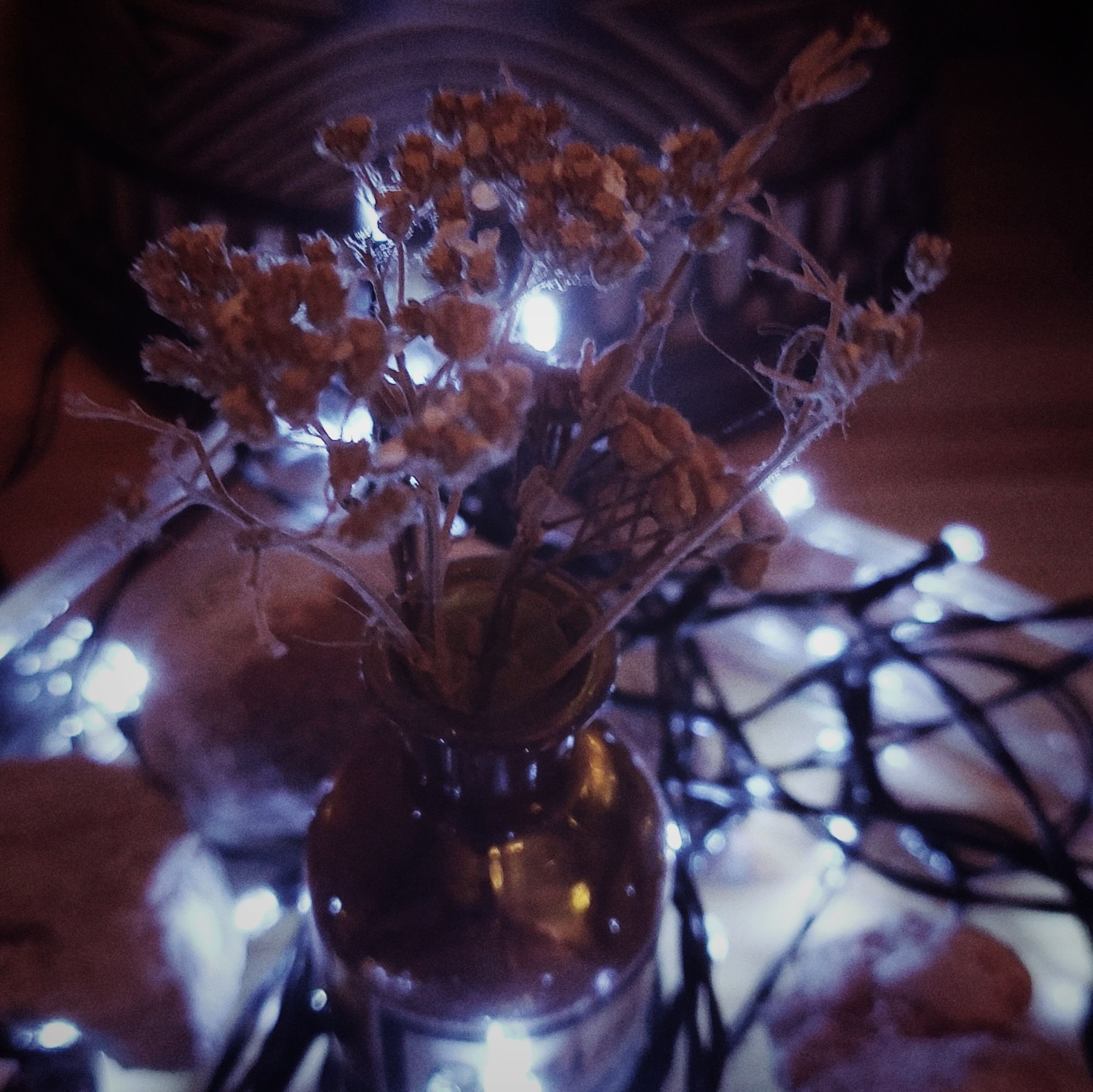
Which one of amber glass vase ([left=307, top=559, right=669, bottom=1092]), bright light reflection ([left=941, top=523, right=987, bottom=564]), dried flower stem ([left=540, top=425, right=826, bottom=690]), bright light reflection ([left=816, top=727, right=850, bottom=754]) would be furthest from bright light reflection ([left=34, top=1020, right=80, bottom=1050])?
bright light reflection ([left=941, top=523, right=987, bottom=564])

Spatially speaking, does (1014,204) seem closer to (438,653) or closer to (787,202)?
(787,202)

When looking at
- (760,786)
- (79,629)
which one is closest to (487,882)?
(760,786)

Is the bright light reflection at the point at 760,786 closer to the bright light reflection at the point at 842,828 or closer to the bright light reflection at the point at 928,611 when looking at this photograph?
the bright light reflection at the point at 842,828

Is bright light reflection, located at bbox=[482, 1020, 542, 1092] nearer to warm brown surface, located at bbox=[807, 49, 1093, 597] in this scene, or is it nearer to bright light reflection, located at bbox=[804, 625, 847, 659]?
bright light reflection, located at bbox=[804, 625, 847, 659]

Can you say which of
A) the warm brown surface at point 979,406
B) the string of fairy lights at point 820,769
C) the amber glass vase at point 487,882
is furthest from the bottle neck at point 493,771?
the warm brown surface at point 979,406

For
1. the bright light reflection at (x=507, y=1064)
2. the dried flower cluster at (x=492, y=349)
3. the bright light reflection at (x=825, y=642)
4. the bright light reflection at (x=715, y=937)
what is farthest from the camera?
the bright light reflection at (x=825, y=642)

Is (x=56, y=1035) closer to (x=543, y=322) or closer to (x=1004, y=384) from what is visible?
(x=543, y=322)
